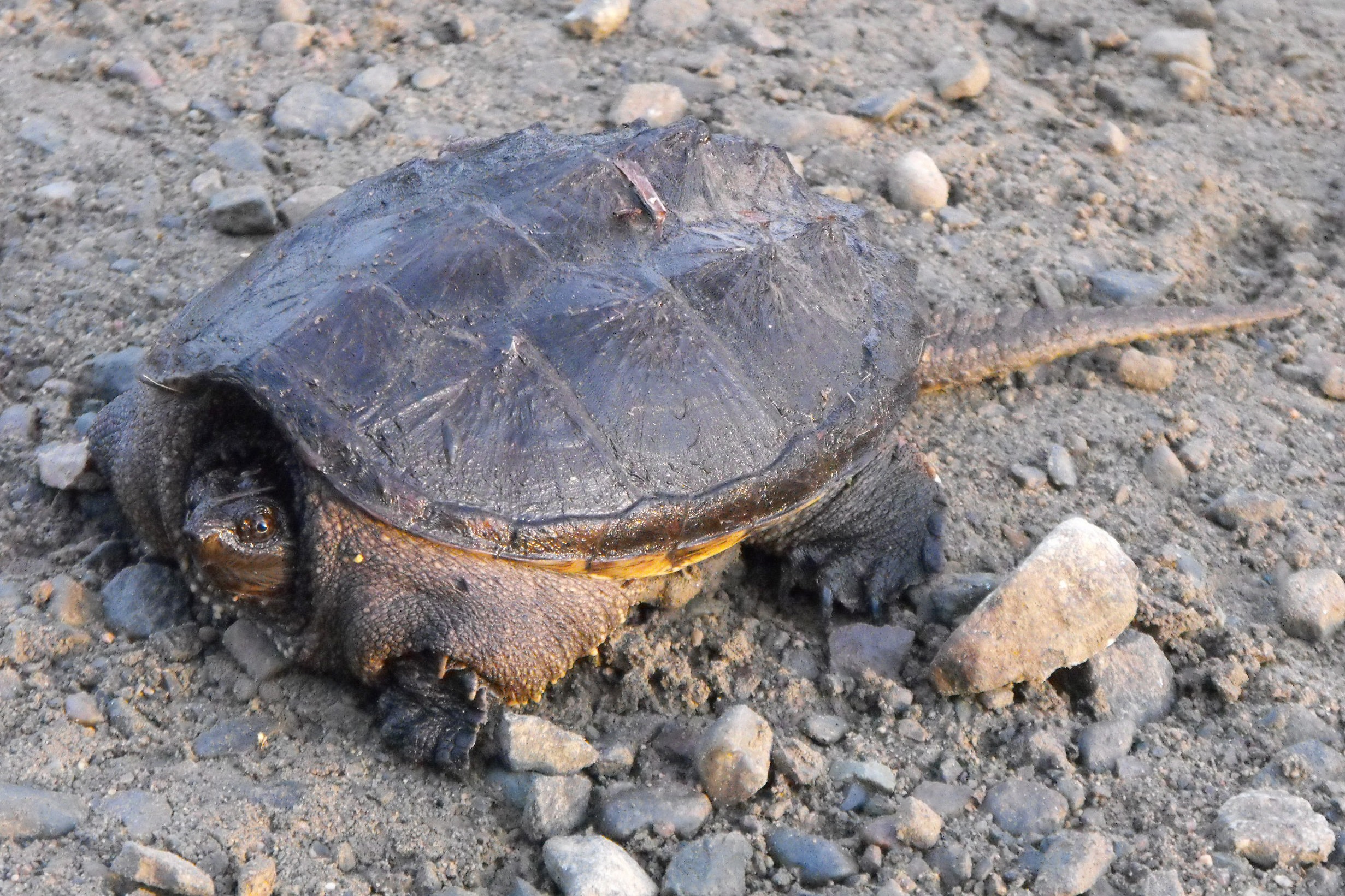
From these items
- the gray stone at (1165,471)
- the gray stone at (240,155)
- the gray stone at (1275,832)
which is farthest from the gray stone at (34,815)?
the gray stone at (1165,471)

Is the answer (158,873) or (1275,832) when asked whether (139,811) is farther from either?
(1275,832)

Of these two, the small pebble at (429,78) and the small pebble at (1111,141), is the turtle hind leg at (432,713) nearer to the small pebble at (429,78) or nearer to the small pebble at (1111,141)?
the small pebble at (429,78)

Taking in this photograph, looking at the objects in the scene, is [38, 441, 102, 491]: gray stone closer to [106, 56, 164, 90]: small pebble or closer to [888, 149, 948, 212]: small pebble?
[106, 56, 164, 90]: small pebble

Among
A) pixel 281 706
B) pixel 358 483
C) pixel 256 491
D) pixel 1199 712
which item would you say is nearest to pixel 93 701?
pixel 281 706

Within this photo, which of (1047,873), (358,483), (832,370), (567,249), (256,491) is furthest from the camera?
(832,370)

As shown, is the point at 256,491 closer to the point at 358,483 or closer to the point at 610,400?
the point at 358,483

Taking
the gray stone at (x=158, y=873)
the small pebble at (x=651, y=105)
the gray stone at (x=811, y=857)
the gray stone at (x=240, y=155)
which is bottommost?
the gray stone at (x=240, y=155)

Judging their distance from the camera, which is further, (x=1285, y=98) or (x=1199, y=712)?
(x=1285, y=98)
